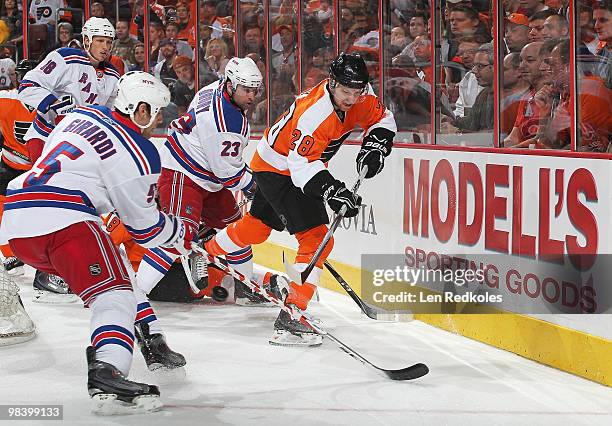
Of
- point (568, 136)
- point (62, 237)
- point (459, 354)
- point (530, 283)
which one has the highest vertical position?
point (568, 136)

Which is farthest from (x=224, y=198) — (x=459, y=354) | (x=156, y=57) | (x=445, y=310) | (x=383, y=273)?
(x=156, y=57)

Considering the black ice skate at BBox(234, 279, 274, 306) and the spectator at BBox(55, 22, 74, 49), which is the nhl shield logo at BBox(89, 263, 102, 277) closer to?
the black ice skate at BBox(234, 279, 274, 306)

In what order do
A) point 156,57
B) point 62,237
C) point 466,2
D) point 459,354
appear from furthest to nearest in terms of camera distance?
point 156,57
point 466,2
point 459,354
point 62,237

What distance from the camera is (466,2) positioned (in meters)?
4.65

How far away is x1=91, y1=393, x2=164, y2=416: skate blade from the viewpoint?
3213 millimetres

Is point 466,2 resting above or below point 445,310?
above

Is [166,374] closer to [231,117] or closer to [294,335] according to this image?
[294,335]

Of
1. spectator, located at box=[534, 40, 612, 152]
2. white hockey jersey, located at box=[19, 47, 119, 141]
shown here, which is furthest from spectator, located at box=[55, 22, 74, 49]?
spectator, located at box=[534, 40, 612, 152]

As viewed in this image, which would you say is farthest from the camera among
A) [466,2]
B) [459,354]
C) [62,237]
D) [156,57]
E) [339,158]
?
[156,57]

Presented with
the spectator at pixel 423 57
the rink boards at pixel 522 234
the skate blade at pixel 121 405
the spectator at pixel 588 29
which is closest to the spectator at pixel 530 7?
the spectator at pixel 588 29

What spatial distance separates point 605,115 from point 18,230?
2016mm

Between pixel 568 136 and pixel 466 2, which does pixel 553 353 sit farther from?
pixel 466 2

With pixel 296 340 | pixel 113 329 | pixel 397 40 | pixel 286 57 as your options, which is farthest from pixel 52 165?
pixel 286 57

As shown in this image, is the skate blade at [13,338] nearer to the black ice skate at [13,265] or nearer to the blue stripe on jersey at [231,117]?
the blue stripe on jersey at [231,117]
